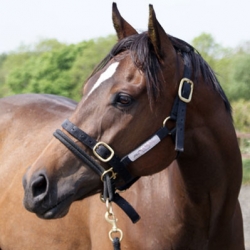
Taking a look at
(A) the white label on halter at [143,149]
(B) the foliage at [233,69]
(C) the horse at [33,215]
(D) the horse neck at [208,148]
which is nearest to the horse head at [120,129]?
(A) the white label on halter at [143,149]

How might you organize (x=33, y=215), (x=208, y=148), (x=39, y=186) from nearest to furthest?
(x=39, y=186) < (x=208, y=148) < (x=33, y=215)

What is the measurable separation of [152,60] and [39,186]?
870 millimetres

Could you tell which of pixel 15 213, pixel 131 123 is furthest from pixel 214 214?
pixel 15 213

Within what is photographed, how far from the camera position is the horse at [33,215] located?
115 inches

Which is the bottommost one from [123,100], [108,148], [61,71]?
[108,148]

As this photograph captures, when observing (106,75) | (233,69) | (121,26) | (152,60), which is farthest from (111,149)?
(233,69)

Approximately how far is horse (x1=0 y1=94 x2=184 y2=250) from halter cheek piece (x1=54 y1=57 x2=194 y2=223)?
Result: 0.39m

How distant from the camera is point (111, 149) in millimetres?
2443

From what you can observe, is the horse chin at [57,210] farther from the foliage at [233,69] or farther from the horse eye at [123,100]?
the foliage at [233,69]

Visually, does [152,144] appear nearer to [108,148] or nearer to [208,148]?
[108,148]

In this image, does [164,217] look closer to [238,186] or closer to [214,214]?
[214,214]

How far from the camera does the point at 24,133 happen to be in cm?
424

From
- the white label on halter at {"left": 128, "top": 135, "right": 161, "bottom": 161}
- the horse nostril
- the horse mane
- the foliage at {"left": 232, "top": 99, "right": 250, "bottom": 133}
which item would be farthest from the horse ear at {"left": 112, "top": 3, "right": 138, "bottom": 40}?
the foliage at {"left": 232, "top": 99, "right": 250, "bottom": 133}

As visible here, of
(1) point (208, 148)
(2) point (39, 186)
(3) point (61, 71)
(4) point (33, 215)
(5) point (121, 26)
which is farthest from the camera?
(3) point (61, 71)
